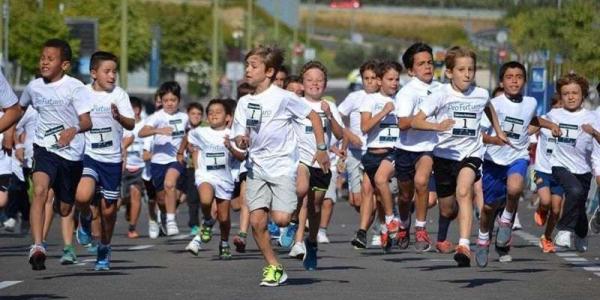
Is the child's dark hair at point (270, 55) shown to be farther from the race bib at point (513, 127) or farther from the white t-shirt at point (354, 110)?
the white t-shirt at point (354, 110)

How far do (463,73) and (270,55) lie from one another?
246 centimetres

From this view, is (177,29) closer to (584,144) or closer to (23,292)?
(584,144)

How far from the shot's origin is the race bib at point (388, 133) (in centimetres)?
1938

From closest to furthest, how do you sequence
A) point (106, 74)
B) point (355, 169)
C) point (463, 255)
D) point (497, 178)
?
1. point (463, 255)
2. point (106, 74)
3. point (497, 178)
4. point (355, 169)

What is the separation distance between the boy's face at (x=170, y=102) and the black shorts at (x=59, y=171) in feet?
22.8

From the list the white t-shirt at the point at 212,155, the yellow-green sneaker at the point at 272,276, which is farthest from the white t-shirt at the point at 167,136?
the yellow-green sneaker at the point at 272,276

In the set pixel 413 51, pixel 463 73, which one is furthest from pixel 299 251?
pixel 413 51

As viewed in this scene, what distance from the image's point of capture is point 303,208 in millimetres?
16859

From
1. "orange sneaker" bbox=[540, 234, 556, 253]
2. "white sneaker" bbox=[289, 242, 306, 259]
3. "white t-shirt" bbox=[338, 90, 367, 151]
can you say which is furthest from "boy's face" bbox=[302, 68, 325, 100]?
"orange sneaker" bbox=[540, 234, 556, 253]

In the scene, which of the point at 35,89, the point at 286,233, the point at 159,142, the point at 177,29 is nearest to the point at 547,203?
the point at 286,233

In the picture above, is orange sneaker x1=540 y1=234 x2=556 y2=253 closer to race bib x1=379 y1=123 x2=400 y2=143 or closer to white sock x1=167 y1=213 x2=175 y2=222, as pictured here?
race bib x1=379 y1=123 x2=400 y2=143

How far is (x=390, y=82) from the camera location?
65.6ft

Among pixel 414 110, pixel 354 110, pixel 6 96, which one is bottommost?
pixel 354 110

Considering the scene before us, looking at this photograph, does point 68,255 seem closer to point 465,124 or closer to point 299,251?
point 299,251
